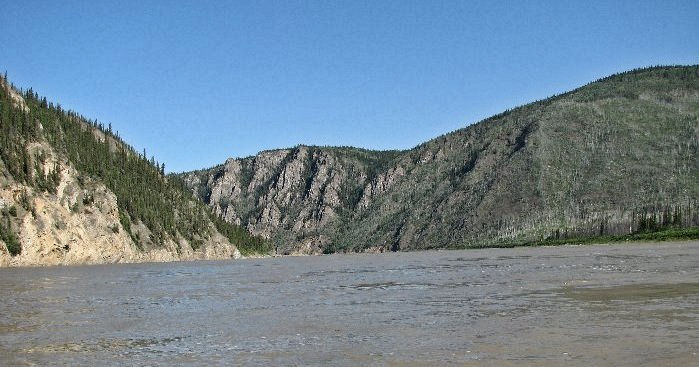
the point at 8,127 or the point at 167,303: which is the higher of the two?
the point at 8,127

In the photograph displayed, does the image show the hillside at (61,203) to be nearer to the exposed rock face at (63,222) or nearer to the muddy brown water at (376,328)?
the exposed rock face at (63,222)

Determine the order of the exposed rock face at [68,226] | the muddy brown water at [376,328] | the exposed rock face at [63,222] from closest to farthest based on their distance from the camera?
the muddy brown water at [376,328] < the exposed rock face at [63,222] < the exposed rock face at [68,226]

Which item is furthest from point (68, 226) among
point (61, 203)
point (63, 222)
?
point (61, 203)

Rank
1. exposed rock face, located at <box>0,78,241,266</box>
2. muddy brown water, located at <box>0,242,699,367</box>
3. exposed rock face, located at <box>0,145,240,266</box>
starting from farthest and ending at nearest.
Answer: exposed rock face, located at <box>0,145,240,266</box>
exposed rock face, located at <box>0,78,241,266</box>
muddy brown water, located at <box>0,242,699,367</box>

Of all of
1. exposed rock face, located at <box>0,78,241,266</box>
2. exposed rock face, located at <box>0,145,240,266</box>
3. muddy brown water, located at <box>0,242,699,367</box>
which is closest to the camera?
muddy brown water, located at <box>0,242,699,367</box>

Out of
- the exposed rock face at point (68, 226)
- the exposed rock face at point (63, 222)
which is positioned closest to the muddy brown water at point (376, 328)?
the exposed rock face at point (63, 222)

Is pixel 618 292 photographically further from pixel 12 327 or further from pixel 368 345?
pixel 12 327

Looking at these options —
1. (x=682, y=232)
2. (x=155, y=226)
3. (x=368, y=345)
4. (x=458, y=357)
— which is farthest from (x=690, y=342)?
(x=682, y=232)

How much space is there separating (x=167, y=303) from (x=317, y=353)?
21154 mm

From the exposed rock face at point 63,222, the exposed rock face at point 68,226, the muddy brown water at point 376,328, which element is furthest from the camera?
the exposed rock face at point 68,226

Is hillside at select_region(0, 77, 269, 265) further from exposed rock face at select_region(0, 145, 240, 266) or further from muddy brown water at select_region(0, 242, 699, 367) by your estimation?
muddy brown water at select_region(0, 242, 699, 367)

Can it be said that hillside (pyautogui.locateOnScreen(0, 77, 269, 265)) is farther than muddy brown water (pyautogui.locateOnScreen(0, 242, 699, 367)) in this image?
Yes

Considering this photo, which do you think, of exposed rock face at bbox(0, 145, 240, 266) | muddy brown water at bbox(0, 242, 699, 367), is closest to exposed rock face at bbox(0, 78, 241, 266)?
exposed rock face at bbox(0, 145, 240, 266)

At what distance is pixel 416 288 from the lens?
44375 millimetres
